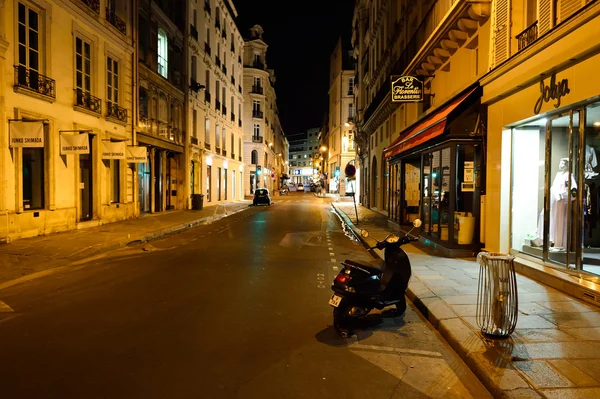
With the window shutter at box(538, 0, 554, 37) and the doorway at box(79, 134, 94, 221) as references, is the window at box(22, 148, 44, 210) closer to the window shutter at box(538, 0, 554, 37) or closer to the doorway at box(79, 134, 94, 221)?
the doorway at box(79, 134, 94, 221)

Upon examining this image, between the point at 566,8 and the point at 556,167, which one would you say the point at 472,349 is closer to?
the point at 556,167

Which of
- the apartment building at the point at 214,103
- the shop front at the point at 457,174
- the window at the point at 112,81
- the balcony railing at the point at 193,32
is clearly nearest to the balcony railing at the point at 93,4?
the window at the point at 112,81

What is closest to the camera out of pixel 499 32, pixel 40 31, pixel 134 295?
pixel 134 295

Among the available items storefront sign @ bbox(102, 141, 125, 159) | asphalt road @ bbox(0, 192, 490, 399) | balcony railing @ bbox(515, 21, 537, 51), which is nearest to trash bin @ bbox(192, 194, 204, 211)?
storefront sign @ bbox(102, 141, 125, 159)

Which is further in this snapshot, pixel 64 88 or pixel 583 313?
pixel 64 88

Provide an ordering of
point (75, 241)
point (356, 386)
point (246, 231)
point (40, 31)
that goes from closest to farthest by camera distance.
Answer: point (356, 386)
point (75, 241)
point (40, 31)
point (246, 231)

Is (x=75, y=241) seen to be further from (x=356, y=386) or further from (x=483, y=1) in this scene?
(x=483, y=1)

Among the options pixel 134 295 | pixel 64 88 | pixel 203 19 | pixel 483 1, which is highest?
pixel 203 19

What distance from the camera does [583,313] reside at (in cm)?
600

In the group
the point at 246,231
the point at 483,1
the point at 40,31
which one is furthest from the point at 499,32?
the point at 40,31

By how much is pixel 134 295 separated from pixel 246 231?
1029 cm

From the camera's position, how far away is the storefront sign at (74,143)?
49.4 feet

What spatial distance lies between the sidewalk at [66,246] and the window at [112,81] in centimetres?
558

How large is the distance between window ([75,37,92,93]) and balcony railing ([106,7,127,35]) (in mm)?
2116
